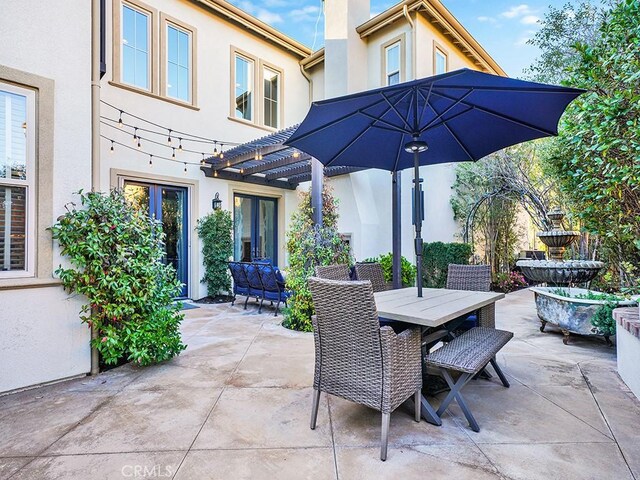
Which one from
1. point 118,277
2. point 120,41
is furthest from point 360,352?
point 120,41

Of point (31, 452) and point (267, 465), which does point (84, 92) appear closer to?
point (31, 452)

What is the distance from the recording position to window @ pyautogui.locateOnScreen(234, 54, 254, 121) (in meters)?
8.16

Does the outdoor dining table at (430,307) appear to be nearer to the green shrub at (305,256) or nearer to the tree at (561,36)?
the green shrub at (305,256)

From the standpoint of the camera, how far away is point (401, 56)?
7637mm

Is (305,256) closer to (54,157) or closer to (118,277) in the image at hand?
(118,277)

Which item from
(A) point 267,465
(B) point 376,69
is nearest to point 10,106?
(A) point 267,465

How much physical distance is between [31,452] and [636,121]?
4809 millimetres

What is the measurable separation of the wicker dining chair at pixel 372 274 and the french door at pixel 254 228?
16.7 feet

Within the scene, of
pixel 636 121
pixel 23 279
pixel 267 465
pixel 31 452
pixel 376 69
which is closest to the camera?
pixel 267 465

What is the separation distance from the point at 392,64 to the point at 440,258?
4.57 meters

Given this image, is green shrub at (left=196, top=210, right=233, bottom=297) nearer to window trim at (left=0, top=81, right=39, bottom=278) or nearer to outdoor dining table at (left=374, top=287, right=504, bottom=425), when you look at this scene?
window trim at (left=0, top=81, right=39, bottom=278)

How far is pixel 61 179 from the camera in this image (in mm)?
3109

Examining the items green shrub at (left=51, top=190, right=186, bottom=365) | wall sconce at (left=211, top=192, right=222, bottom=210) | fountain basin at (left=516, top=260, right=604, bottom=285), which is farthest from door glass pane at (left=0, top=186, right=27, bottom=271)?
fountain basin at (left=516, top=260, right=604, bottom=285)

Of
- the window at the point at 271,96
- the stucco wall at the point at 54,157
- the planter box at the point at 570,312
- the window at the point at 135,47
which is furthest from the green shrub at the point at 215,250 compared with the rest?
the planter box at the point at 570,312
